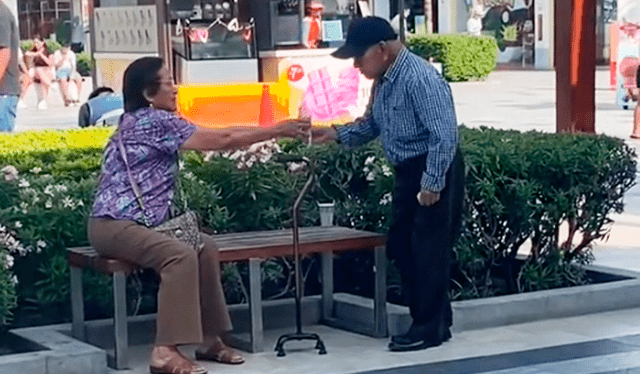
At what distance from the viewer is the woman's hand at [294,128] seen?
6.74 m

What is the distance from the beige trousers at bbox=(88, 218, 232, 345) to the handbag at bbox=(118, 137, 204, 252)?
0.05m

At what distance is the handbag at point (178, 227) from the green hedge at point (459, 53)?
88.1 feet

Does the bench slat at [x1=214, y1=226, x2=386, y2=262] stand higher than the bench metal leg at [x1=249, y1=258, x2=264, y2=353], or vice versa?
the bench slat at [x1=214, y1=226, x2=386, y2=262]

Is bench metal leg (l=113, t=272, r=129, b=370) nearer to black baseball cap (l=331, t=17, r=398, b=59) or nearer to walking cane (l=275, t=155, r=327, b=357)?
walking cane (l=275, t=155, r=327, b=357)

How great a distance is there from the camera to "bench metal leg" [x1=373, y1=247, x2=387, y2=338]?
726cm

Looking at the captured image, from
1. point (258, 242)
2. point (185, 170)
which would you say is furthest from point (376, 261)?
point (185, 170)

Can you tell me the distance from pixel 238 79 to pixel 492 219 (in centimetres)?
794

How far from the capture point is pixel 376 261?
7.29m

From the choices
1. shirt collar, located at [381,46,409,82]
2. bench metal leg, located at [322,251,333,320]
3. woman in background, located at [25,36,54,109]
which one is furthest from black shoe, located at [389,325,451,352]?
woman in background, located at [25,36,54,109]

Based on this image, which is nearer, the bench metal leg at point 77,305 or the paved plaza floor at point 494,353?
the paved plaza floor at point 494,353

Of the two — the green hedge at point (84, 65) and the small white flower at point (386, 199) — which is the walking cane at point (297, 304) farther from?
the green hedge at point (84, 65)

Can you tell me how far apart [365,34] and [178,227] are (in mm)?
1357

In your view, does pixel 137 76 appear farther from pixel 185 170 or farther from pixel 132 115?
pixel 185 170

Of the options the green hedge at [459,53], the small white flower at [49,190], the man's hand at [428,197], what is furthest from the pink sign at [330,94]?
the green hedge at [459,53]
